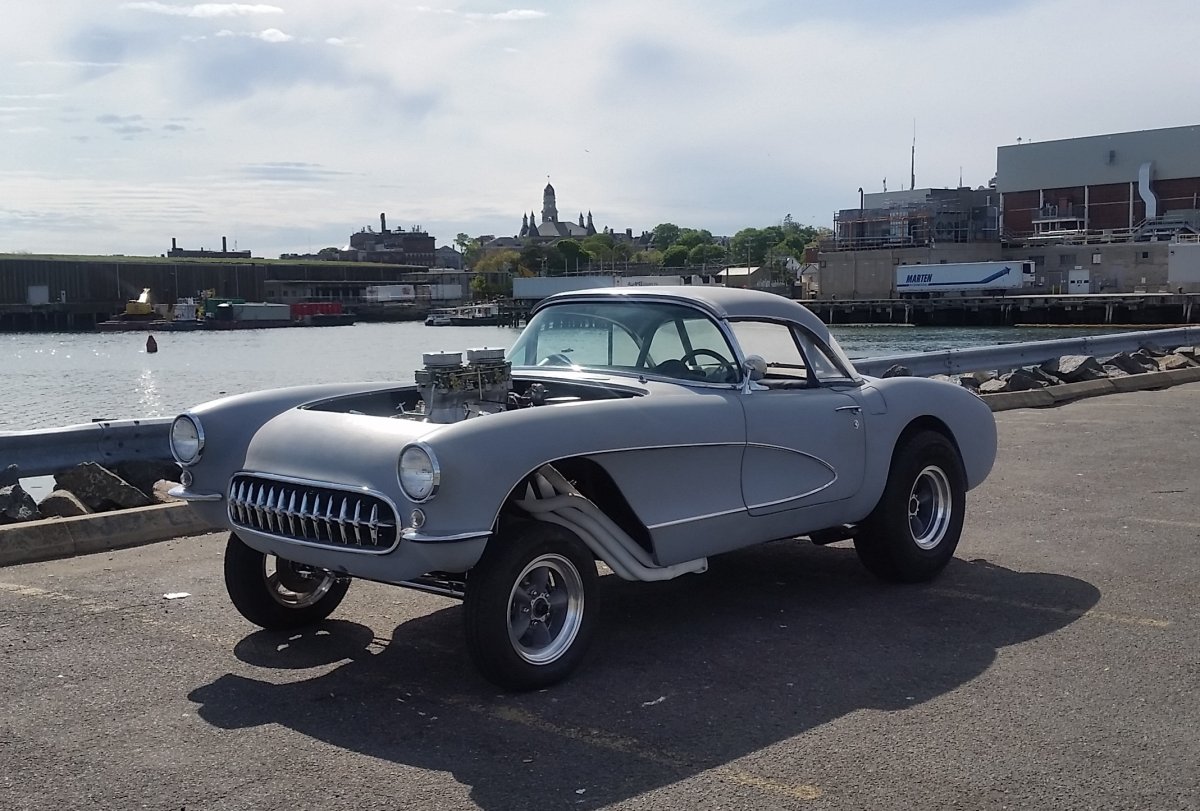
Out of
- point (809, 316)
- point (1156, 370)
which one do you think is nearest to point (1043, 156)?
point (1156, 370)

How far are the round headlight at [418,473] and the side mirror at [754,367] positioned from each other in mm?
1991

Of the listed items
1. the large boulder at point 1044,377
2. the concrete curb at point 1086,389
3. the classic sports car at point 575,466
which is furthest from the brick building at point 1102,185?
the classic sports car at point 575,466

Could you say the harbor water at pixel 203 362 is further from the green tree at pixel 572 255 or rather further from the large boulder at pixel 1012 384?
the green tree at pixel 572 255

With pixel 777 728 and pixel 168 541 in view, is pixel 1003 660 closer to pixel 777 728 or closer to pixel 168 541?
pixel 777 728

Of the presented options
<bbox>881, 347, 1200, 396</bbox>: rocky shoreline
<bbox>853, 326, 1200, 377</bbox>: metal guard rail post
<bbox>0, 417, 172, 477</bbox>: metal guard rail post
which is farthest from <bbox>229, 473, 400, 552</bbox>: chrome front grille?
<bbox>881, 347, 1200, 396</bbox>: rocky shoreline

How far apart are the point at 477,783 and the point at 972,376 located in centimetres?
1570

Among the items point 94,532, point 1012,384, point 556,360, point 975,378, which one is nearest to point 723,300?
point 556,360

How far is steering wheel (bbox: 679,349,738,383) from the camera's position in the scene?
601 centimetres

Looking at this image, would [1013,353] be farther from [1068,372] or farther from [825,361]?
[825,361]

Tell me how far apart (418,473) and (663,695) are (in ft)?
4.35

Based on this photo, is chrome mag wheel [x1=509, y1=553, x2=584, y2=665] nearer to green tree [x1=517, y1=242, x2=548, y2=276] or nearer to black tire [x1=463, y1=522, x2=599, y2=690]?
black tire [x1=463, y1=522, x2=599, y2=690]

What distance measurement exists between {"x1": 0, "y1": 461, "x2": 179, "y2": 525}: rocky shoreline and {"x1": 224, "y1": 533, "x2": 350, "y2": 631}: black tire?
2.38m

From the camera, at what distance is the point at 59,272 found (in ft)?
406

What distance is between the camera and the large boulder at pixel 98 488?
8445mm
